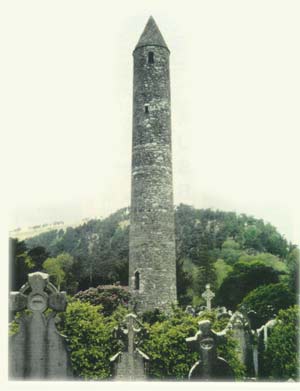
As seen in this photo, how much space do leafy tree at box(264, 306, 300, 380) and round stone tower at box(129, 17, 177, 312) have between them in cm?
808

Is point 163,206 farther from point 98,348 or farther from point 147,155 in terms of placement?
point 98,348

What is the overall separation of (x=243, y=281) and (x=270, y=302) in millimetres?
11662

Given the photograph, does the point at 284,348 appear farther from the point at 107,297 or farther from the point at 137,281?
the point at 107,297

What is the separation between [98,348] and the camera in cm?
1596

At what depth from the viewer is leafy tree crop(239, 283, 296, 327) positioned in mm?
23375

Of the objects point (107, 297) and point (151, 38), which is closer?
point (151, 38)

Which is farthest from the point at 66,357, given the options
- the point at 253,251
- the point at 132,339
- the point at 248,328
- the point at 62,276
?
the point at 253,251

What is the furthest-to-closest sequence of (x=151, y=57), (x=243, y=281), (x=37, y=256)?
(x=243, y=281) < (x=37, y=256) < (x=151, y=57)

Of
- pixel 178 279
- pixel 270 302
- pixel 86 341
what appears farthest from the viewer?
pixel 178 279

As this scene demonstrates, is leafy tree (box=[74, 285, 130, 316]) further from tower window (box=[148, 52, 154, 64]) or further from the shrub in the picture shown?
tower window (box=[148, 52, 154, 64])

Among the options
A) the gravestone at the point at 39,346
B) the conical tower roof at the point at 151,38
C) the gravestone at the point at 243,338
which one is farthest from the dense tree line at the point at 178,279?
the conical tower roof at the point at 151,38

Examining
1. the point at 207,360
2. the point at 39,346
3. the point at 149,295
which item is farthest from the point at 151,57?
the point at 207,360

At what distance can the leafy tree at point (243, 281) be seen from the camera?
114 feet

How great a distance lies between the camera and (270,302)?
2442cm
